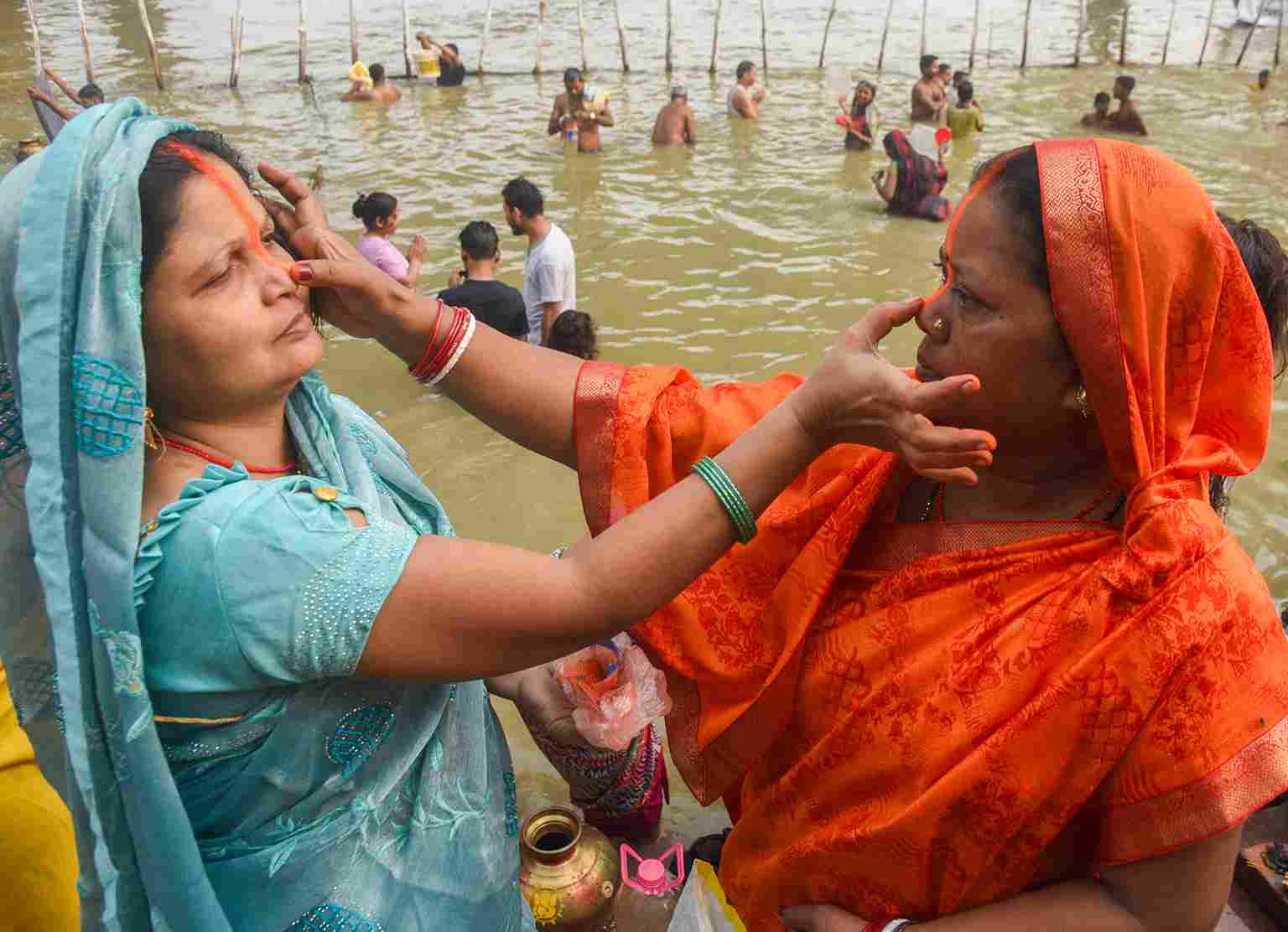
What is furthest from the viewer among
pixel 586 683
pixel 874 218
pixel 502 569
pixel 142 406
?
pixel 874 218

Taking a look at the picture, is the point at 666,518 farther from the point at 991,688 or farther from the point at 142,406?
the point at 142,406

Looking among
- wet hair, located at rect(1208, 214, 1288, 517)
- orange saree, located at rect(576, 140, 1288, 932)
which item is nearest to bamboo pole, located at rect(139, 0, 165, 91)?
orange saree, located at rect(576, 140, 1288, 932)

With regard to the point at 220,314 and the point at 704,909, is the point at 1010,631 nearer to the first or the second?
the point at 704,909

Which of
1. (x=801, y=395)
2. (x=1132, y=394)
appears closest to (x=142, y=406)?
(x=801, y=395)

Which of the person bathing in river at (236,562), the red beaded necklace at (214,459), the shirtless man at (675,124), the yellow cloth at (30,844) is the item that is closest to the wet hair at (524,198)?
the person bathing in river at (236,562)

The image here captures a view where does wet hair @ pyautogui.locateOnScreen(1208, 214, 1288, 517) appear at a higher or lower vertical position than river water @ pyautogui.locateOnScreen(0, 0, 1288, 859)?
higher

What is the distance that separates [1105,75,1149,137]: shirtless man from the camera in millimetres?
15164

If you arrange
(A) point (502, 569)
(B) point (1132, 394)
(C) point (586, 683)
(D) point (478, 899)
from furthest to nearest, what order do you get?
(C) point (586, 683) → (D) point (478, 899) → (B) point (1132, 394) → (A) point (502, 569)

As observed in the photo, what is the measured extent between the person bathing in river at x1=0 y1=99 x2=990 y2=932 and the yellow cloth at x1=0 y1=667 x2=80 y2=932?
124 mm

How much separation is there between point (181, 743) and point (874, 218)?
1156 centimetres

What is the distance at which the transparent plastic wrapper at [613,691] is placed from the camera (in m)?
2.76

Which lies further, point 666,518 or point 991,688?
point 991,688

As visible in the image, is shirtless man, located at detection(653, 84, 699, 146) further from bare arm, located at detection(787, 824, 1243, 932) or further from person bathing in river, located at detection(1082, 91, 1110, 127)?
bare arm, located at detection(787, 824, 1243, 932)

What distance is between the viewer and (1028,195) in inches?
69.7
